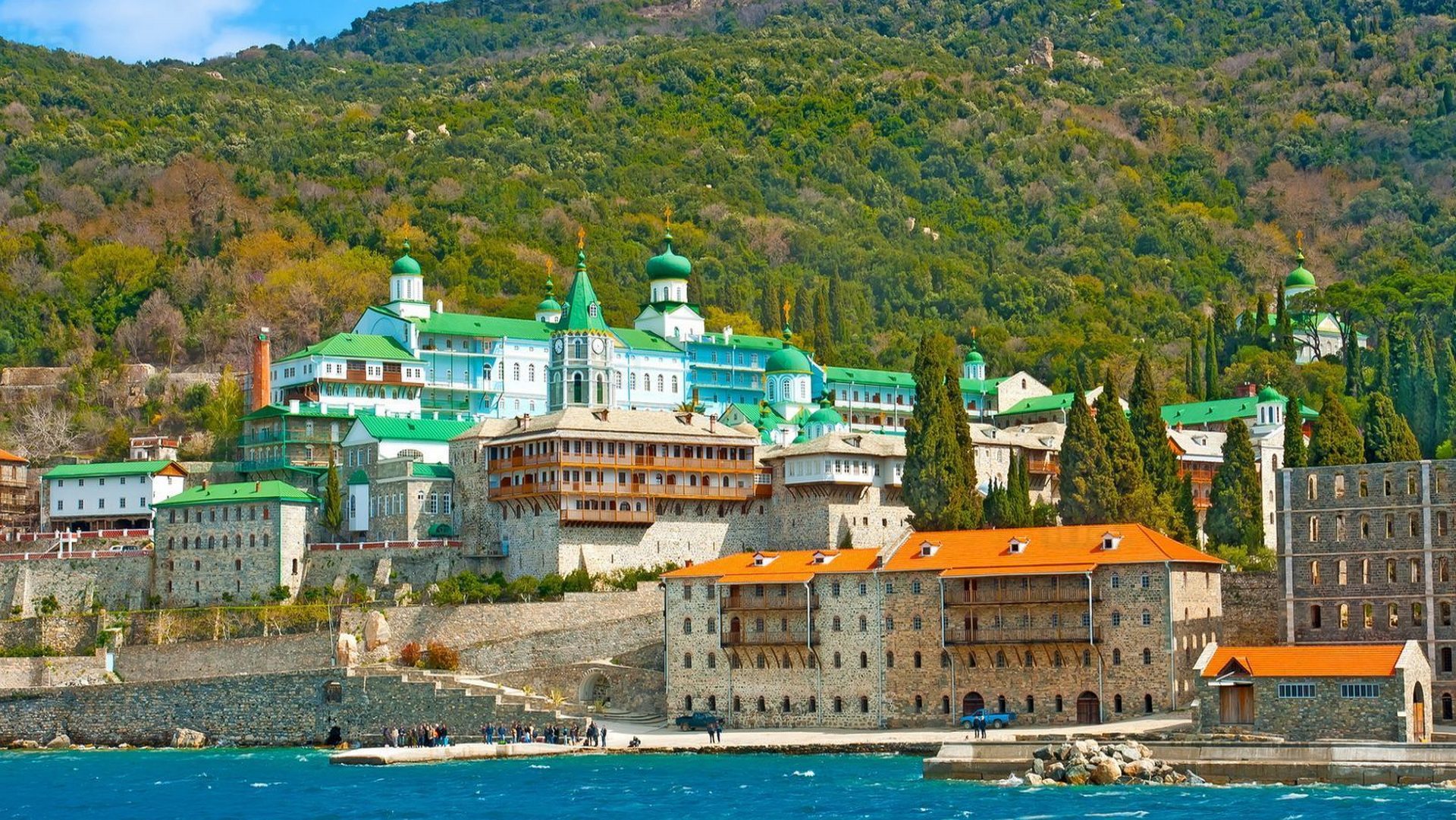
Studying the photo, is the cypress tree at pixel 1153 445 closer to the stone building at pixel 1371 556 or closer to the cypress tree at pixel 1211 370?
the stone building at pixel 1371 556

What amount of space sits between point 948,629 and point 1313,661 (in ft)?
47.1

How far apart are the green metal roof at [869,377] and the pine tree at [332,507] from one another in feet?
121

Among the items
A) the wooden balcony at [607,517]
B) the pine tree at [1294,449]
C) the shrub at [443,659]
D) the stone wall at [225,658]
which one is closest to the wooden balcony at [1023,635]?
the pine tree at [1294,449]

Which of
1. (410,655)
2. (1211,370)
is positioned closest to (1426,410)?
(1211,370)

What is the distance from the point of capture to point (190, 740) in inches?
3533

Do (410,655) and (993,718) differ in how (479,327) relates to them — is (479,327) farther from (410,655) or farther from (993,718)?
(993,718)

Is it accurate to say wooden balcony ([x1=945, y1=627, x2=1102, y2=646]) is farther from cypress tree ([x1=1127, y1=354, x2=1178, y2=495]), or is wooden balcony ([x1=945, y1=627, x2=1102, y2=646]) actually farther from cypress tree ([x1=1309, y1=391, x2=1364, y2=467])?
cypress tree ([x1=1127, y1=354, x2=1178, y2=495])

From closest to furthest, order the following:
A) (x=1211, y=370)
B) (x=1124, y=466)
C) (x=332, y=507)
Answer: (x=1124, y=466) → (x=332, y=507) → (x=1211, y=370)

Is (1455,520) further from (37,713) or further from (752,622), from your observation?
(37,713)

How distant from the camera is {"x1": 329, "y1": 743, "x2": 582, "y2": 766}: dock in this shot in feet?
267

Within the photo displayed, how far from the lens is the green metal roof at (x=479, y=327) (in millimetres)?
121625

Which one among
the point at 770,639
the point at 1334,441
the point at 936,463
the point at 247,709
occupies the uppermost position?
the point at 1334,441

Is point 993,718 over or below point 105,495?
below

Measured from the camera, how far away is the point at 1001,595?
8238cm
